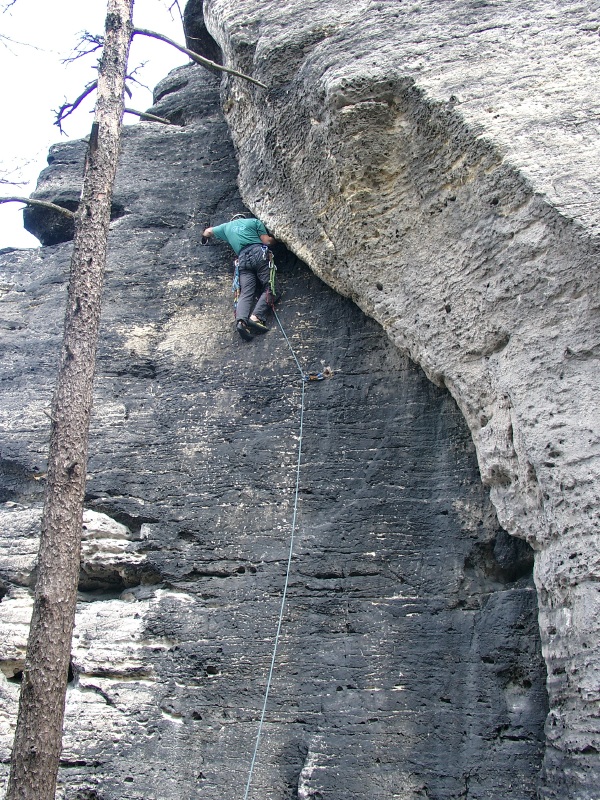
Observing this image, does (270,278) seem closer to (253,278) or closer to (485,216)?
(253,278)

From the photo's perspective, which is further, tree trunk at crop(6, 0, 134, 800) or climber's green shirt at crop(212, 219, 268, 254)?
climber's green shirt at crop(212, 219, 268, 254)

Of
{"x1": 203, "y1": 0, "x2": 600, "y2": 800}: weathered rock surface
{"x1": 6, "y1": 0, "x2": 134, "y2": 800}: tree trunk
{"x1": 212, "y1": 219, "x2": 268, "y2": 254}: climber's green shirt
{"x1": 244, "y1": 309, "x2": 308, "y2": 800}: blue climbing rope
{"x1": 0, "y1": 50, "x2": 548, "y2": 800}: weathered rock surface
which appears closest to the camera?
{"x1": 6, "y1": 0, "x2": 134, "y2": 800}: tree trunk

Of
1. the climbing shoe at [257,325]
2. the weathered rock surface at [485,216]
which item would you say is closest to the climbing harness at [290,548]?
the climbing shoe at [257,325]

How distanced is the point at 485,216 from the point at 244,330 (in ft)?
7.50

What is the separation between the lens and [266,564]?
18.6 ft

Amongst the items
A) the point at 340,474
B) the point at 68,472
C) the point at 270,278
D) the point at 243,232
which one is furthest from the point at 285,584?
the point at 243,232

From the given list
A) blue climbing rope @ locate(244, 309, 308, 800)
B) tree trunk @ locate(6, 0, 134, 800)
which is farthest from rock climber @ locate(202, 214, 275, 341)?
tree trunk @ locate(6, 0, 134, 800)

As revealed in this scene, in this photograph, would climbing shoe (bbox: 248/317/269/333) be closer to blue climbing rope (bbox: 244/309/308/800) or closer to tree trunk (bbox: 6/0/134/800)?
blue climbing rope (bbox: 244/309/308/800)

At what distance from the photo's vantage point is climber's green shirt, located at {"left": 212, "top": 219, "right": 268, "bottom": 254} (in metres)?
7.00

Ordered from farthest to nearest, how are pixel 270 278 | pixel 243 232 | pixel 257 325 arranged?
pixel 243 232, pixel 270 278, pixel 257 325

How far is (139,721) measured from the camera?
523 cm

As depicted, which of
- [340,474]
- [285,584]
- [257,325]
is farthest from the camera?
[257,325]

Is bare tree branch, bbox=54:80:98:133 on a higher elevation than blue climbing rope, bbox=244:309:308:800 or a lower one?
higher

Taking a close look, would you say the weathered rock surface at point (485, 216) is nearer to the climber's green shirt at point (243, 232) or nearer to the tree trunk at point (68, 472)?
the climber's green shirt at point (243, 232)
